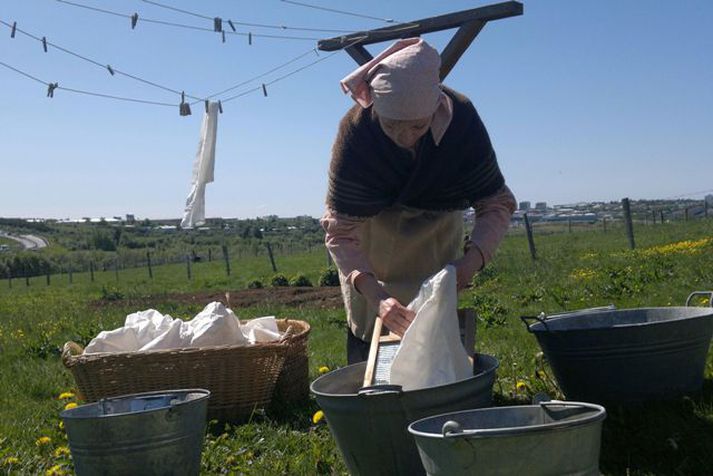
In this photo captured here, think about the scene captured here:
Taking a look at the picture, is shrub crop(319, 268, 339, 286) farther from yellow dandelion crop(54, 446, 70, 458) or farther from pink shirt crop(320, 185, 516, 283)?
pink shirt crop(320, 185, 516, 283)

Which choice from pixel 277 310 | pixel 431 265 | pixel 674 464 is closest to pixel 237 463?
pixel 431 265

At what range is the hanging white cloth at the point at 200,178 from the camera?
30.9ft

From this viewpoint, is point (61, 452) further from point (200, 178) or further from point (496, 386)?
point (200, 178)

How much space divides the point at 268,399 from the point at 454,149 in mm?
2082

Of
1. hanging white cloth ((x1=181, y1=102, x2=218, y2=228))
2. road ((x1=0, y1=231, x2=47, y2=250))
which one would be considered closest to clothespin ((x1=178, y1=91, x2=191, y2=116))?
hanging white cloth ((x1=181, y1=102, x2=218, y2=228))

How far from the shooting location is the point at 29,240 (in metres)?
68.1

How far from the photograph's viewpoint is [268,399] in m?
4.82

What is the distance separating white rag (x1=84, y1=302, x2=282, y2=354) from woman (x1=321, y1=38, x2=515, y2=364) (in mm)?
1333

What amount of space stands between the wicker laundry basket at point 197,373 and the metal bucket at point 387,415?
1.84m

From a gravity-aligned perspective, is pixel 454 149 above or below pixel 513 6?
below

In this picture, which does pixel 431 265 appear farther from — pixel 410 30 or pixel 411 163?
pixel 410 30

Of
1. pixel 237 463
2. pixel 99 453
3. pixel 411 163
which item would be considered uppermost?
pixel 411 163

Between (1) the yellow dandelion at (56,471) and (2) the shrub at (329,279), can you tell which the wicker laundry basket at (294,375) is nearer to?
(1) the yellow dandelion at (56,471)

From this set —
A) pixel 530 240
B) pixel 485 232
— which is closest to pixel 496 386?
pixel 485 232
